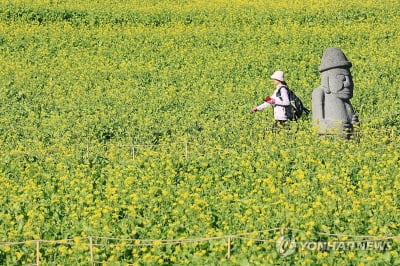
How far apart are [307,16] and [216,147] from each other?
708 inches

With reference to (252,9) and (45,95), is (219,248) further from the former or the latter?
(252,9)

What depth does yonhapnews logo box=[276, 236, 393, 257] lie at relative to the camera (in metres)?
10.1

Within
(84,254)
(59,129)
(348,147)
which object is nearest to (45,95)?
(59,129)

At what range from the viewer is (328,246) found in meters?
10.2

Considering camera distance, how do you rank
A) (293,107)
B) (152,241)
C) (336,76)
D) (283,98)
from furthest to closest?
(293,107) → (283,98) → (336,76) → (152,241)

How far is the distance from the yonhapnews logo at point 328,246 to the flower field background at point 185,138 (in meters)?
0.10

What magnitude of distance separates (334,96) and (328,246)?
21.5 ft

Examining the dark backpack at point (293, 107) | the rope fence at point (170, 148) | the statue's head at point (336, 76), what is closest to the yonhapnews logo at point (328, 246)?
the rope fence at point (170, 148)

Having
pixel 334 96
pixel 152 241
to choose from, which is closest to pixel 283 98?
pixel 334 96

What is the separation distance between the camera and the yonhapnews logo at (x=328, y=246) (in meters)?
10.1

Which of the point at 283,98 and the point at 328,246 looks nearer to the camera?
the point at 328,246

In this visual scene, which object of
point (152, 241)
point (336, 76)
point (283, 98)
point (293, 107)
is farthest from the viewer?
point (293, 107)

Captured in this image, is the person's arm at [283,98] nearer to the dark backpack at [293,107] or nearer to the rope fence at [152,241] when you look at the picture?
the dark backpack at [293,107]

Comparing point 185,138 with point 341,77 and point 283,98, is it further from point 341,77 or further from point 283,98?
point 341,77
